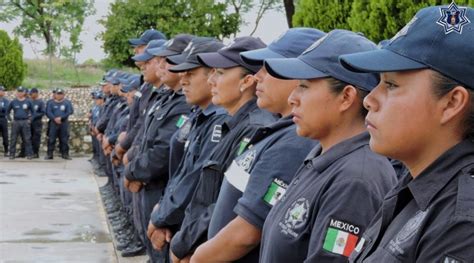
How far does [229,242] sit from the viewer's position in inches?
128

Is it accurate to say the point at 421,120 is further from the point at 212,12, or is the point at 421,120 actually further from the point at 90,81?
the point at 90,81

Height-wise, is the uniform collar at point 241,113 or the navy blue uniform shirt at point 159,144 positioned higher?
the uniform collar at point 241,113

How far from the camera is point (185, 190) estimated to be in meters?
4.66

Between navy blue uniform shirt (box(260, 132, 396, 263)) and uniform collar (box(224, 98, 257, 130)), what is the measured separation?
4.12 feet

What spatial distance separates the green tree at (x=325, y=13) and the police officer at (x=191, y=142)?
2.12 m

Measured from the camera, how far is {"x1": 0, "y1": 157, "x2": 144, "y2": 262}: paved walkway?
8.69 m

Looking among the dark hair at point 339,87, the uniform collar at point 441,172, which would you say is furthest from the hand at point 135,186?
the uniform collar at point 441,172

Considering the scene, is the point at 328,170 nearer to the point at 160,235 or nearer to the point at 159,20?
the point at 160,235

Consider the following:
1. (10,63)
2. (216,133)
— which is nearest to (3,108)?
(10,63)

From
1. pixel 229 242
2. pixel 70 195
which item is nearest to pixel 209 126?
pixel 229 242

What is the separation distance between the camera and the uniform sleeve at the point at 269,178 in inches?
122

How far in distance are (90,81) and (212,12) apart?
575 inches

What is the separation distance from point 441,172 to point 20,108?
1823 centimetres

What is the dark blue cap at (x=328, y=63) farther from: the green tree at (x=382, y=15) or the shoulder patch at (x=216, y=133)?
the green tree at (x=382, y=15)
